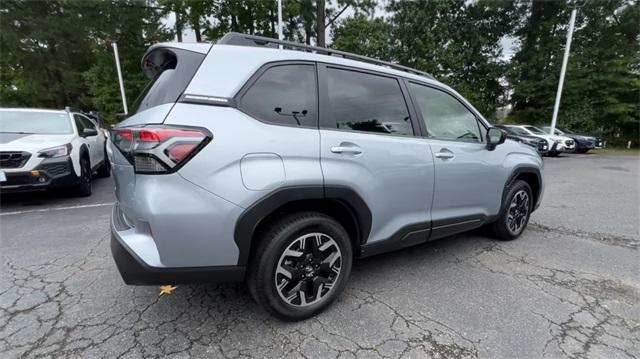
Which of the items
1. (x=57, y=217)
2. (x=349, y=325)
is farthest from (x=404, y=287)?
(x=57, y=217)

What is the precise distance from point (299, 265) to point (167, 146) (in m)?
1.13

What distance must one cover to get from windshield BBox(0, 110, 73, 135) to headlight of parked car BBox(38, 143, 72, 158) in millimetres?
795

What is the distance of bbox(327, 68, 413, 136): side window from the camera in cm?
229

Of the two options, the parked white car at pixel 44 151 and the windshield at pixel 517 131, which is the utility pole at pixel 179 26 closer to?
the parked white car at pixel 44 151

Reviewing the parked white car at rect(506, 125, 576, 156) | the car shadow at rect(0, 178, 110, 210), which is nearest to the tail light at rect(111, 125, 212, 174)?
the car shadow at rect(0, 178, 110, 210)

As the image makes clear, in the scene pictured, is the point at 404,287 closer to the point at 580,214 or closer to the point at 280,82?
the point at 280,82

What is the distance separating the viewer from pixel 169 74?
197 cm

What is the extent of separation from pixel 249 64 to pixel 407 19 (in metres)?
20.1

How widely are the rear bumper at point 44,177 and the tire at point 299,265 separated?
180 inches

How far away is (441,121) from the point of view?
2961 millimetres

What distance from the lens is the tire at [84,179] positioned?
5.42m

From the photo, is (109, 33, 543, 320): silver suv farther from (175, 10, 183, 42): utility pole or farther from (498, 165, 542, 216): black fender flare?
(175, 10, 183, 42): utility pole

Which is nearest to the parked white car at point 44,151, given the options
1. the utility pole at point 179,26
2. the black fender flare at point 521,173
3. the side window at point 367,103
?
the side window at point 367,103

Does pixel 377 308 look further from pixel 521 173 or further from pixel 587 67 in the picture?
pixel 587 67
